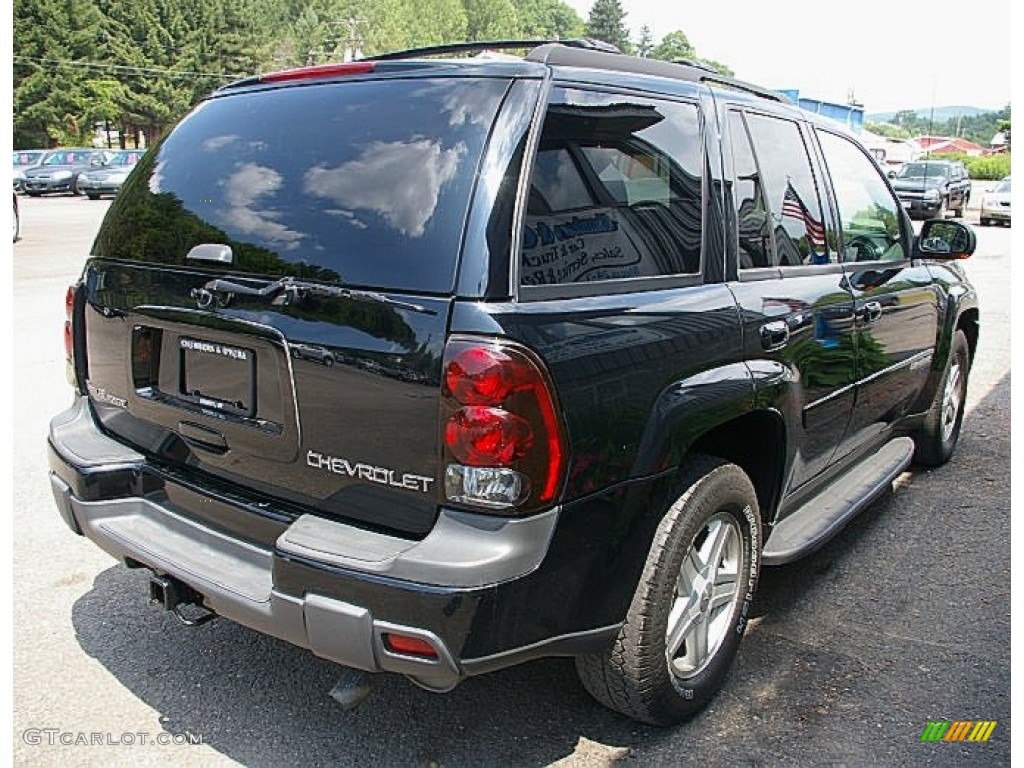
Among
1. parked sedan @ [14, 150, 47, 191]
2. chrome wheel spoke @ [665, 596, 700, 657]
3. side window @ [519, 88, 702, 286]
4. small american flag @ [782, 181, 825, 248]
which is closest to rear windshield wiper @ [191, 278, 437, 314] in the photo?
side window @ [519, 88, 702, 286]

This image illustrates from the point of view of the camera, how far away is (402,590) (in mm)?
2291

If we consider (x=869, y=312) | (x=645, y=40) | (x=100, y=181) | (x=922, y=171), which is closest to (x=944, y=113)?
(x=922, y=171)

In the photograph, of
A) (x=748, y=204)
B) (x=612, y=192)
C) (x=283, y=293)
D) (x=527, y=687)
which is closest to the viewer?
(x=283, y=293)

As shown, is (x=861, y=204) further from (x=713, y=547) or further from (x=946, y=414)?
(x=713, y=547)

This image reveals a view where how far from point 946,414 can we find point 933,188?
72.1 ft

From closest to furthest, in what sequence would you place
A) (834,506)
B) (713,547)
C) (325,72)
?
(325,72), (713,547), (834,506)

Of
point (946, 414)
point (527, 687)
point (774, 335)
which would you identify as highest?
point (774, 335)

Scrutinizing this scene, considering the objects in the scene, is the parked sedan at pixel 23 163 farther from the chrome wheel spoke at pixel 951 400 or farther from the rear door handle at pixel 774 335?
the rear door handle at pixel 774 335

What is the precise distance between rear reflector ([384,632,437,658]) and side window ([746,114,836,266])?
6.47ft

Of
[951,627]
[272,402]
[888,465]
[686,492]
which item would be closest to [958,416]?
[888,465]

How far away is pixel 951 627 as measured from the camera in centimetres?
368

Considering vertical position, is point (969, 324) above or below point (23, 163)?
above

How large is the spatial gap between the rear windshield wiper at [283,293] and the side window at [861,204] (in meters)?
2.37

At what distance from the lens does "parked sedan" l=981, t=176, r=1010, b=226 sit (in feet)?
79.2
